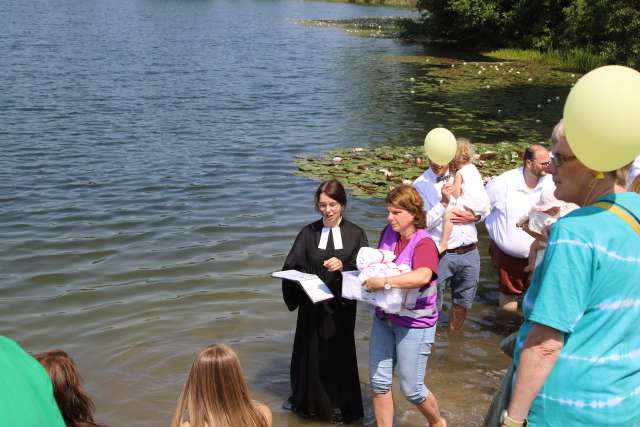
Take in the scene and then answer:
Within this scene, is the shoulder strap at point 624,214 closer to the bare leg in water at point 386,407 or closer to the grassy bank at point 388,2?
the bare leg in water at point 386,407

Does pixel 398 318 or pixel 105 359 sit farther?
pixel 105 359

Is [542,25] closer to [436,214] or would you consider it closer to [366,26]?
[366,26]

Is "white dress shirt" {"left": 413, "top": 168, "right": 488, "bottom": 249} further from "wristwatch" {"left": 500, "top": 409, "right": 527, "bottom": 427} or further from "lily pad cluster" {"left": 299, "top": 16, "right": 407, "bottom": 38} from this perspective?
"lily pad cluster" {"left": 299, "top": 16, "right": 407, "bottom": 38}

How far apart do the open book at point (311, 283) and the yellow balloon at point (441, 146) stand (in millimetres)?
1517

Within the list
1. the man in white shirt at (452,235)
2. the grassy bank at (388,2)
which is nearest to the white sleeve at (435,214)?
the man in white shirt at (452,235)

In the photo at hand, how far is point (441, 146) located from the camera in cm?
620

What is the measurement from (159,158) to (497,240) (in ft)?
31.2

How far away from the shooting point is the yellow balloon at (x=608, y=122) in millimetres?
2844

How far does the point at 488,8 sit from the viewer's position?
142 feet

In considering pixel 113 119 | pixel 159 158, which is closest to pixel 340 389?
pixel 159 158

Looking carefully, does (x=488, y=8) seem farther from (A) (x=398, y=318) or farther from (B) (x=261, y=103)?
(A) (x=398, y=318)

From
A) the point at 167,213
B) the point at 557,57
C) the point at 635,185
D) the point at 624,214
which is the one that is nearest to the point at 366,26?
the point at 557,57

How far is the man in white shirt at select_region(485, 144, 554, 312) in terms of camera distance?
667 centimetres

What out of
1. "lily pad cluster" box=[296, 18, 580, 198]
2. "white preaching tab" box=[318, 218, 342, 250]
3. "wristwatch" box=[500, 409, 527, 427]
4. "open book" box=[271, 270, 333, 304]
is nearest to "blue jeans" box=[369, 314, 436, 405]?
"open book" box=[271, 270, 333, 304]
